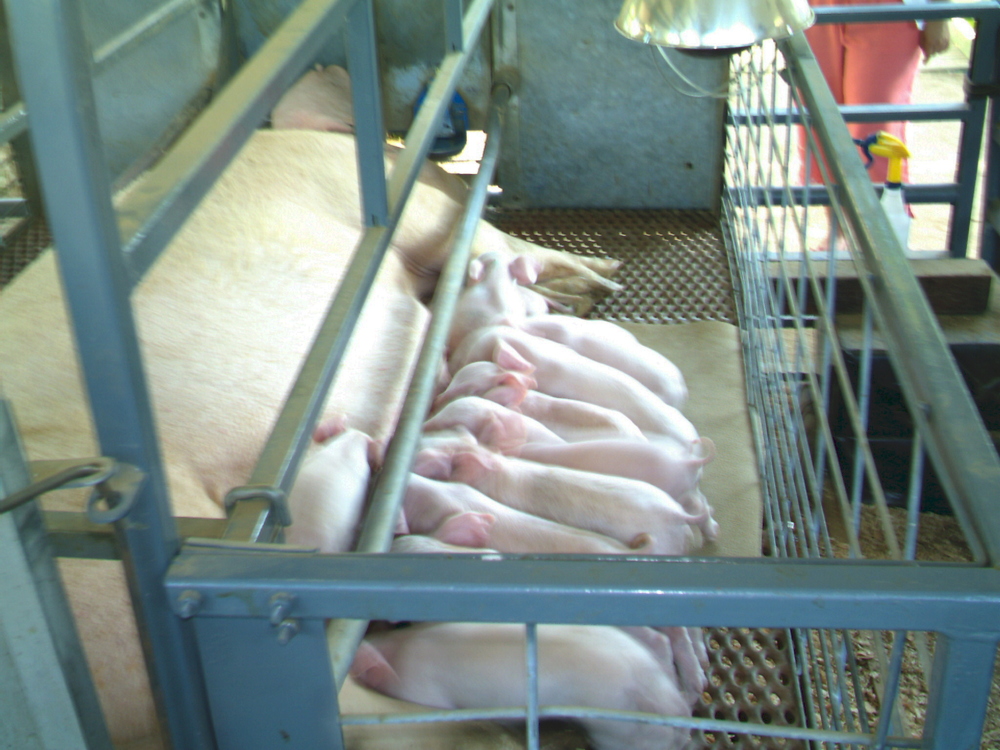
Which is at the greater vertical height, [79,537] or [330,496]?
[79,537]

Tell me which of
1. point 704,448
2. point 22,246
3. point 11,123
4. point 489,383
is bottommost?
point 704,448

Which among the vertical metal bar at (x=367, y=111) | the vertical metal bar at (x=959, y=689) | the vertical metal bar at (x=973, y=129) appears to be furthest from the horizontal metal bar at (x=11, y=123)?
the vertical metal bar at (x=973, y=129)

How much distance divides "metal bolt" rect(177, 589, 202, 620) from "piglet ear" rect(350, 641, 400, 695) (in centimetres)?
50

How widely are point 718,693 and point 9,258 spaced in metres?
1.95

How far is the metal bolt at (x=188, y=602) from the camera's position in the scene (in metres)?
0.87

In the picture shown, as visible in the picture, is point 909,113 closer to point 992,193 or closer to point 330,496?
point 992,193

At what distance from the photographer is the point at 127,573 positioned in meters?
0.87

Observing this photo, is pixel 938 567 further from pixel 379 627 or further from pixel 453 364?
pixel 453 364

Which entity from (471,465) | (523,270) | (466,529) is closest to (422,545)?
(466,529)

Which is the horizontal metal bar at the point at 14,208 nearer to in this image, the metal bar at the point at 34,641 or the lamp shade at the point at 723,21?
the lamp shade at the point at 723,21

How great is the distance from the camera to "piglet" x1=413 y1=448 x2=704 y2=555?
1690 mm

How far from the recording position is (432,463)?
5.90ft

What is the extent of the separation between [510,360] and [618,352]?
275 mm

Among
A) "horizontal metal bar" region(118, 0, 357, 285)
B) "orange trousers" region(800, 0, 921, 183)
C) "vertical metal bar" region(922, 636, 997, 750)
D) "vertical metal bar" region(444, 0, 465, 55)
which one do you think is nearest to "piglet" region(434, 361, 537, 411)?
"vertical metal bar" region(444, 0, 465, 55)
